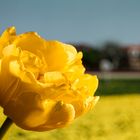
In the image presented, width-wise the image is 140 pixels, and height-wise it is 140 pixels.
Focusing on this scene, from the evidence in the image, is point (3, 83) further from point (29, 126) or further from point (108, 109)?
point (108, 109)

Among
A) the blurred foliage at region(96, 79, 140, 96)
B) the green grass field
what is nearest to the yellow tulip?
the green grass field

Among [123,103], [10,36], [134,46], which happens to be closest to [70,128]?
[123,103]

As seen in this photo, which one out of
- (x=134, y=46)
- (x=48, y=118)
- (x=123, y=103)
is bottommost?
(x=134, y=46)

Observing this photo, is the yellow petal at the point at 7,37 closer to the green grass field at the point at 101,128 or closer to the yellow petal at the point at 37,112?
the yellow petal at the point at 37,112

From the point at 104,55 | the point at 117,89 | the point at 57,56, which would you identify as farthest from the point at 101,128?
the point at 104,55

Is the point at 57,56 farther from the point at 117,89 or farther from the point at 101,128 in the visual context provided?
the point at 117,89

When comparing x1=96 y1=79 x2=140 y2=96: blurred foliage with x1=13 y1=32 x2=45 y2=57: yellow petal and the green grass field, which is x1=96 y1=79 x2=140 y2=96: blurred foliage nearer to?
the green grass field
